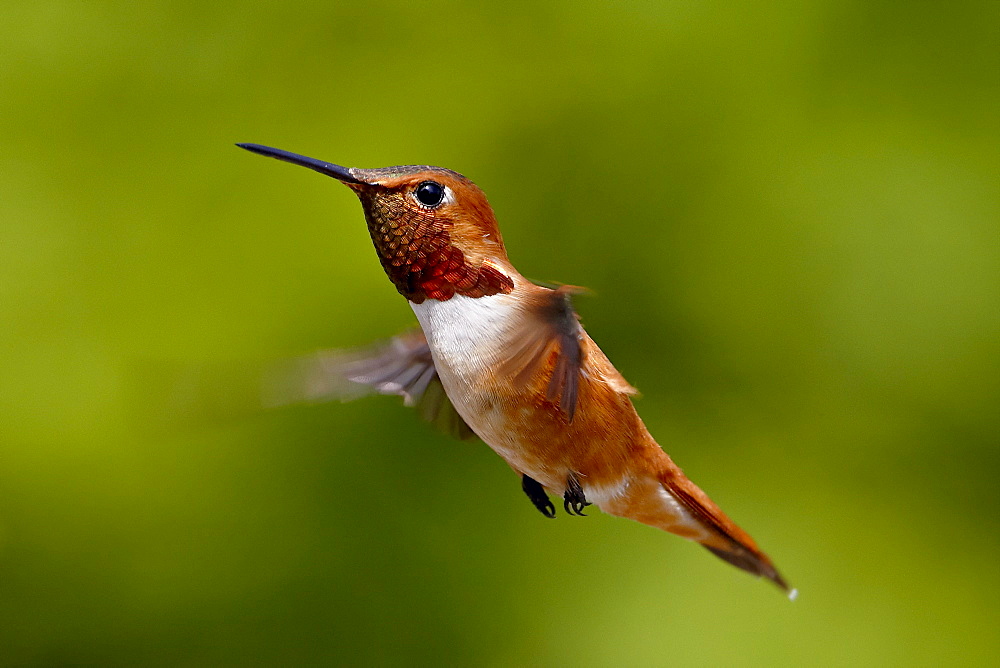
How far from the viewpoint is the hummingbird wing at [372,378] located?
33.9 inches

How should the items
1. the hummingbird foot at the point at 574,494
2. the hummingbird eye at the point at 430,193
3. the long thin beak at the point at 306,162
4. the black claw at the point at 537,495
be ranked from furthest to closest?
1. the black claw at the point at 537,495
2. the hummingbird foot at the point at 574,494
3. the hummingbird eye at the point at 430,193
4. the long thin beak at the point at 306,162

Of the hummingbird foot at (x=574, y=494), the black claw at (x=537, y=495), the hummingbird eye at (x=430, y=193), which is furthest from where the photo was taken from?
the black claw at (x=537, y=495)

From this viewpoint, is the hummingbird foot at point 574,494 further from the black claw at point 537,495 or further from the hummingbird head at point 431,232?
the hummingbird head at point 431,232

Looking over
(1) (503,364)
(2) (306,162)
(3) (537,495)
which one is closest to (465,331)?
(1) (503,364)

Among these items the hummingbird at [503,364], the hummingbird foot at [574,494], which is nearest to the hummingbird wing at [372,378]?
the hummingbird at [503,364]

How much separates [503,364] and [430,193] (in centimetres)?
13

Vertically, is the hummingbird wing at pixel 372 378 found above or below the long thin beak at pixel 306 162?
below

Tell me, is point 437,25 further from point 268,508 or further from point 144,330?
point 268,508

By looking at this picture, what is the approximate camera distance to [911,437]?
5.61ft

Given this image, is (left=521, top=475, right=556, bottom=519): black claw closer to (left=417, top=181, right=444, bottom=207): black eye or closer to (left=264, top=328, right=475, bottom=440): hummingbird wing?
(left=264, top=328, right=475, bottom=440): hummingbird wing

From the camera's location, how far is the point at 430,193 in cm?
67

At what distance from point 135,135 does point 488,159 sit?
0.60m

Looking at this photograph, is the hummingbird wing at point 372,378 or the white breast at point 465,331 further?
the hummingbird wing at point 372,378

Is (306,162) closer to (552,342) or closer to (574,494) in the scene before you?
(552,342)
